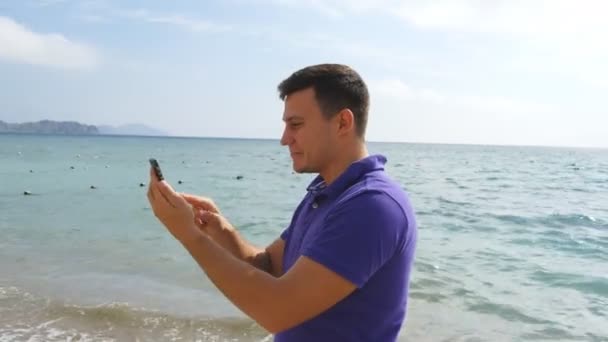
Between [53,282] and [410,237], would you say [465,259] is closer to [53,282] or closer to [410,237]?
[53,282]

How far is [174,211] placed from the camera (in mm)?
2566

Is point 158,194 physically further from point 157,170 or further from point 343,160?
point 343,160

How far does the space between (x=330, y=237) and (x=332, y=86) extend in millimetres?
730

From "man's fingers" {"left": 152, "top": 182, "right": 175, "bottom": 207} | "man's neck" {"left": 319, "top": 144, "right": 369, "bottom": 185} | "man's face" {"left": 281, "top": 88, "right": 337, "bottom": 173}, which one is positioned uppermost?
"man's face" {"left": 281, "top": 88, "right": 337, "bottom": 173}

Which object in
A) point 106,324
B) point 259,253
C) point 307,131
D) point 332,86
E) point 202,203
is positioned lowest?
point 106,324

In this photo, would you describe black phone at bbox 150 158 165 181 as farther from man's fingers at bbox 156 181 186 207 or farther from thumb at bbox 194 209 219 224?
thumb at bbox 194 209 219 224

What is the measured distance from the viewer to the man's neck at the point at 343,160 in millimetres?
2791

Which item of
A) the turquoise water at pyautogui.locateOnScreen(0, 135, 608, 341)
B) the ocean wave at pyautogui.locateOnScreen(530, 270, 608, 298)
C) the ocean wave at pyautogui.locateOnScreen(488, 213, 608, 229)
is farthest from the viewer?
the ocean wave at pyautogui.locateOnScreen(488, 213, 608, 229)

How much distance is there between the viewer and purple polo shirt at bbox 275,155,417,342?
2.28 m

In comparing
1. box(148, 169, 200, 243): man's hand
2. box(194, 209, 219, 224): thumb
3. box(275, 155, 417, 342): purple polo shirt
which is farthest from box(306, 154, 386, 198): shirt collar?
box(194, 209, 219, 224): thumb

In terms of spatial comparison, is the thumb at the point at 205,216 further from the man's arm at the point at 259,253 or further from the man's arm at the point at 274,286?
the man's arm at the point at 274,286

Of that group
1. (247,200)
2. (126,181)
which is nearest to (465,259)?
(247,200)

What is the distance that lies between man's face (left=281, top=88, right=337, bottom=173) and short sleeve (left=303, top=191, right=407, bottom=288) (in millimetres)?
462

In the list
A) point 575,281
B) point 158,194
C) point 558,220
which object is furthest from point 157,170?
point 558,220
